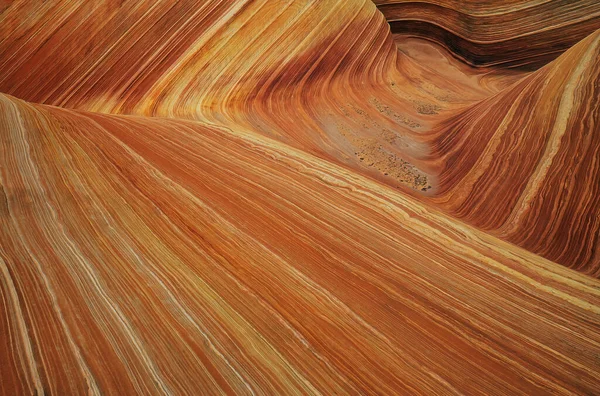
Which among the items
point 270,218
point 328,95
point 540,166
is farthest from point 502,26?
point 270,218

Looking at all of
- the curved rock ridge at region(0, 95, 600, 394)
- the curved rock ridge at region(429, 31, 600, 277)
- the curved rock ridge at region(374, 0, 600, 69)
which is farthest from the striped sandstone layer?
the curved rock ridge at region(374, 0, 600, 69)

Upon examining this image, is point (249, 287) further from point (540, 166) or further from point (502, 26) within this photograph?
point (502, 26)

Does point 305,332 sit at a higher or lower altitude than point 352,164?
lower

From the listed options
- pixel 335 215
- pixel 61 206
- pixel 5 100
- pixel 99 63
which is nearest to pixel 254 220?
pixel 335 215

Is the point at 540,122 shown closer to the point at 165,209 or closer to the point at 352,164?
the point at 352,164

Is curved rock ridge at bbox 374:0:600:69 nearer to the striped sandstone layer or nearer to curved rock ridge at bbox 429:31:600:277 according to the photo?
the striped sandstone layer

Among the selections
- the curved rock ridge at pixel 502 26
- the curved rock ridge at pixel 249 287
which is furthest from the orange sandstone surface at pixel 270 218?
the curved rock ridge at pixel 502 26
